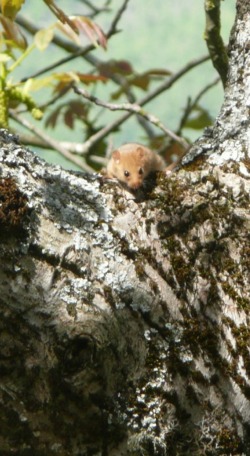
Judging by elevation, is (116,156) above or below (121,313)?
above

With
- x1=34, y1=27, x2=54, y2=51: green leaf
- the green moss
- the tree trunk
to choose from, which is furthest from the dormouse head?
the green moss

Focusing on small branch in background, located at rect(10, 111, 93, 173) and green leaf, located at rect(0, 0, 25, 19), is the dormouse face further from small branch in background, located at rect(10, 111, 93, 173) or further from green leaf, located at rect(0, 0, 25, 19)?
green leaf, located at rect(0, 0, 25, 19)

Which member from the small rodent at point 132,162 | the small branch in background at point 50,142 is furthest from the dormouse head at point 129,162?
the small branch in background at point 50,142

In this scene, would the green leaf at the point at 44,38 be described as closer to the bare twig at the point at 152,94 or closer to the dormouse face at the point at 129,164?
the dormouse face at the point at 129,164

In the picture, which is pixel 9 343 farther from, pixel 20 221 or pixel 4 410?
pixel 20 221

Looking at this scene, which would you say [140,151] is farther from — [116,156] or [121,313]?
[121,313]

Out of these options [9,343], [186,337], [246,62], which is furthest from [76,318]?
[246,62]

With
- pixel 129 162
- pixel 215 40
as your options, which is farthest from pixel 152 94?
pixel 215 40

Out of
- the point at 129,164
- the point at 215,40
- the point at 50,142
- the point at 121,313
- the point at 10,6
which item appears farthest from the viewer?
the point at 50,142
